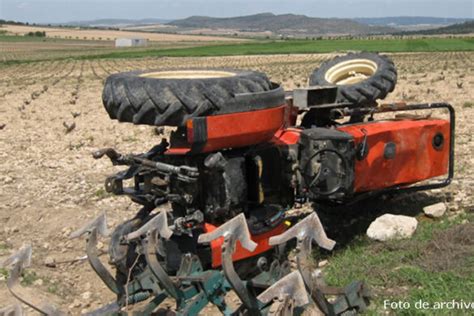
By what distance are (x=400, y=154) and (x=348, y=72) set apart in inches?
62.0

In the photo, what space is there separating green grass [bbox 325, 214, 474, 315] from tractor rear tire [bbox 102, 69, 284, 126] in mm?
1444

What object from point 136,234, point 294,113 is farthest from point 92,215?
point 136,234

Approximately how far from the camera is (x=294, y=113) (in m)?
5.23

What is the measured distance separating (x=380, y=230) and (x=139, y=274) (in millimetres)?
2117

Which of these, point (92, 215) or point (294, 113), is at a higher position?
point (294, 113)

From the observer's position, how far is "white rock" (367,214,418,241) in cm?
499

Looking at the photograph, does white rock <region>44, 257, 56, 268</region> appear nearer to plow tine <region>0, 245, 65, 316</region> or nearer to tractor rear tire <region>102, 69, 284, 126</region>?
plow tine <region>0, 245, 65, 316</region>

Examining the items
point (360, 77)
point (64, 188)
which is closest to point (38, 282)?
point (64, 188)

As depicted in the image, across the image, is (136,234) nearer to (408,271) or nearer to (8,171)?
(408,271)

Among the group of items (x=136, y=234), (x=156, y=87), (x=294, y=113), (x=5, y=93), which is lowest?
(x=5, y=93)

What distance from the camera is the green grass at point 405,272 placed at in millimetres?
3885

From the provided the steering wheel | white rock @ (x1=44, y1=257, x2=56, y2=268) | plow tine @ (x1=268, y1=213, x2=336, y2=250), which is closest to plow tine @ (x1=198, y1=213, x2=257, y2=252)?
plow tine @ (x1=268, y1=213, x2=336, y2=250)

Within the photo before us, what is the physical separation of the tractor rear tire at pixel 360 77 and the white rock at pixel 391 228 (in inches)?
41.0

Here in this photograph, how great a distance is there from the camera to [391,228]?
16.5 feet
